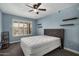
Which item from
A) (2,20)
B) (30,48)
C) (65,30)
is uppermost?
(2,20)

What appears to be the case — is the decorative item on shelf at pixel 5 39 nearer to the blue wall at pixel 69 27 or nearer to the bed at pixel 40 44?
the bed at pixel 40 44

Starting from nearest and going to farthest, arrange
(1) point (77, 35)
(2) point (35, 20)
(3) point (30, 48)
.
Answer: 1. (3) point (30, 48)
2. (1) point (77, 35)
3. (2) point (35, 20)

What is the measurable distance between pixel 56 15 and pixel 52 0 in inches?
74.2

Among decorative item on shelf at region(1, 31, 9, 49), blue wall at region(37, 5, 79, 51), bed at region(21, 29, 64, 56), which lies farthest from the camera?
decorative item on shelf at region(1, 31, 9, 49)

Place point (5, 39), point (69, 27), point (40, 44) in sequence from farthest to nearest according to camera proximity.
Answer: point (5, 39) < point (69, 27) < point (40, 44)

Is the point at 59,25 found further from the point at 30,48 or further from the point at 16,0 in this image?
the point at 16,0

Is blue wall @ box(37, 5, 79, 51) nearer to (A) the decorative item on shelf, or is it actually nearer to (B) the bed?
(B) the bed

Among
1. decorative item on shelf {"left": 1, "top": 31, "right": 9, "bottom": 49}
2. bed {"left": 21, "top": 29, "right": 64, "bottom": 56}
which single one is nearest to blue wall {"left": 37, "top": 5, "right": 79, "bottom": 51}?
bed {"left": 21, "top": 29, "right": 64, "bottom": 56}

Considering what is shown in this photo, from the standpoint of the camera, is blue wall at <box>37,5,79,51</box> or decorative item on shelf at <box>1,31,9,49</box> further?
decorative item on shelf at <box>1,31,9,49</box>

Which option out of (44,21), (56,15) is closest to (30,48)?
(56,15)

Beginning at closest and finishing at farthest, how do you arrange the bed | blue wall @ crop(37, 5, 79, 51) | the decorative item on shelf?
1. the bed
2. blue wall @ crop(37, 5, 79, 51)
3. the decorative item on shelf

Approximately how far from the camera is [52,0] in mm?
944

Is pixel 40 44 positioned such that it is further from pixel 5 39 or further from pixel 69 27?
pixel 5 39

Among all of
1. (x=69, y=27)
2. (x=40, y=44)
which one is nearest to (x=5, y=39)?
(x=40, y=44)
